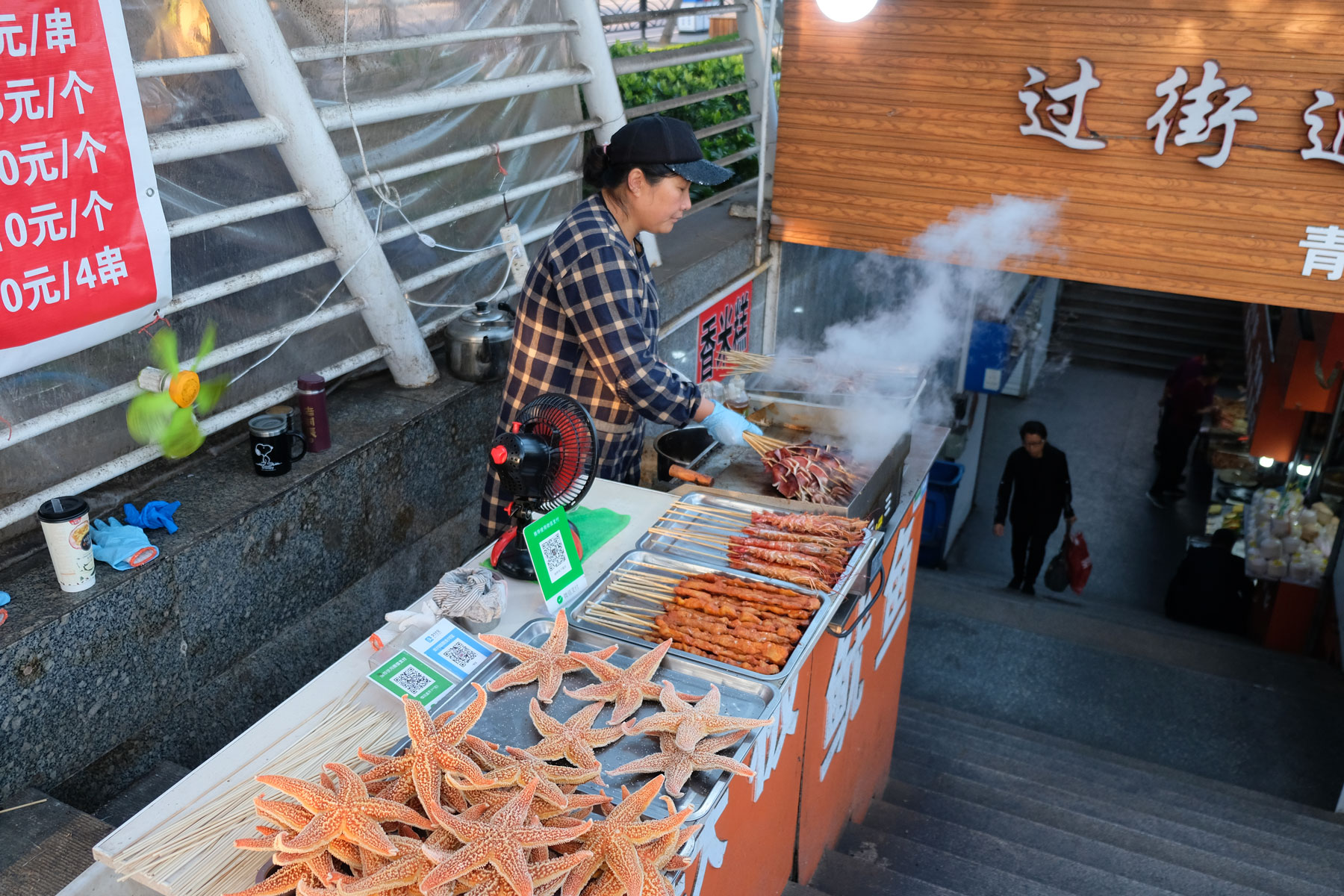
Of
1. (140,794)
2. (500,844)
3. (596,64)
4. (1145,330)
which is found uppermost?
(596,64)

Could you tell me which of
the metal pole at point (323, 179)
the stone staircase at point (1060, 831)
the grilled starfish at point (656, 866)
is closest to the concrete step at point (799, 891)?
the stone staircase at point (1060, 831)

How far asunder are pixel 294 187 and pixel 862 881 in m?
3.87

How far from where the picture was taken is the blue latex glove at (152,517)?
3627 millimetres

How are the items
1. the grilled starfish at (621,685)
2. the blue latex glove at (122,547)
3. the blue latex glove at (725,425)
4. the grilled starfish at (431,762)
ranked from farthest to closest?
the blue latex glove at (725,425), the blue latex glove at (122,547), the grilled starfish at (621,685), the grilled starfish at (431,762)

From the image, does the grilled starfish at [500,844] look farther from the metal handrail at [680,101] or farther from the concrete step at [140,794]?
the metal handrail at [680,101]

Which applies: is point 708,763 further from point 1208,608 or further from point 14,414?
point 1208,608

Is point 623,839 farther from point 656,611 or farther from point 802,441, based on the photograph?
point 802,441

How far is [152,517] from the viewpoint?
3.63 metres

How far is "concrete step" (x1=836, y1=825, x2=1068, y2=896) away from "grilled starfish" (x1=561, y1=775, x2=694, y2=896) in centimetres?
266

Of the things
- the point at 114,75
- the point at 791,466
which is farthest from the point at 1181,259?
the point at 114,75

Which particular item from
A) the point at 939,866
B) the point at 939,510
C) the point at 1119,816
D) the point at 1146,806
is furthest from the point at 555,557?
the point at 939,510

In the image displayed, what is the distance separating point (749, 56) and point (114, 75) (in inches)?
216

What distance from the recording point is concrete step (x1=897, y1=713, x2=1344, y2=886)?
511cm

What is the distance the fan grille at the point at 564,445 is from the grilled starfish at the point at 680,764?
0.97 metres
